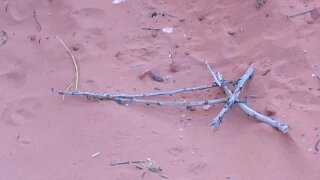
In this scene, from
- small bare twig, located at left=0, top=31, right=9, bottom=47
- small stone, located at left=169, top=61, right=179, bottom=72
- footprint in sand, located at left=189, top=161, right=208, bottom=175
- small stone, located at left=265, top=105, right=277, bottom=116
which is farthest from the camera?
small bare twig, located at left=0, top=31, right=9, bottom=47

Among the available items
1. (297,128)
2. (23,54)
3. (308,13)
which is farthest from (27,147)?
(308,13)

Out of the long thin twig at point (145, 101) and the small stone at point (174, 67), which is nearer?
Result: the long thin twig at point (145, 101)

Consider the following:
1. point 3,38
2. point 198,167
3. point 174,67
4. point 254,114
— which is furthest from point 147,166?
point 3,38

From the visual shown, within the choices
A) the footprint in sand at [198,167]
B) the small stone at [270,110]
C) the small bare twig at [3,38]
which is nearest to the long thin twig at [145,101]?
the small stone at [270,110]

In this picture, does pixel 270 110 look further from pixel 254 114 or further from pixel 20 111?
pixel 20 111

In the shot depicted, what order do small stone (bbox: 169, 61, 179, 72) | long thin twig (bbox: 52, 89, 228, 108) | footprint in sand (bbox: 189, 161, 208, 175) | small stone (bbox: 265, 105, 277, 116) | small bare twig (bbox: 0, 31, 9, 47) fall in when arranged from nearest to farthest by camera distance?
footprint in sand (bbox: 189, 161, 208, 175), small stone (bbox: 265, 105, 277, 116), long thin twig (bbox: 52, 89, 228, 108), small stone (bbox: 169, 61, 179, 72), small bare twig (bbox: 0, 31, 9, 47)

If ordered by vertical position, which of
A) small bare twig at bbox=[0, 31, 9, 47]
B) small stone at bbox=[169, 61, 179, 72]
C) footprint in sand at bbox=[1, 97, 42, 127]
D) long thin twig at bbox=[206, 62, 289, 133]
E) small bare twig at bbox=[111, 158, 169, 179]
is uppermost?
small bare twig at bbox=[0, 31, 9, 47]

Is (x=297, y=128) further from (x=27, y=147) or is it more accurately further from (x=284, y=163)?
(x=27, y=147)

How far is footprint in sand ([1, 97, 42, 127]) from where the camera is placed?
3.07 m

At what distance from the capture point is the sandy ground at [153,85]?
271 cm

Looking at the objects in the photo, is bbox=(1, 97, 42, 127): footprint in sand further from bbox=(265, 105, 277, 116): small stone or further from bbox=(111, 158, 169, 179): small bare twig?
bbox=(265, 105, 277, 116): small stone

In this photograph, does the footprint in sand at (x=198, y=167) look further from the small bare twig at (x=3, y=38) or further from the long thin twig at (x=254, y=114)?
the small bare twig at (x=3, y=38)

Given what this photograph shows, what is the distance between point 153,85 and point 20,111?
0.70 meters

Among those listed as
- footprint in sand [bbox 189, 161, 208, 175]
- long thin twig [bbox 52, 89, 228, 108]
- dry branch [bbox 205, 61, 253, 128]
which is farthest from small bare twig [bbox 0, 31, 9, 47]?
footprint in sand [bbox 189, 161, 208, 175]
